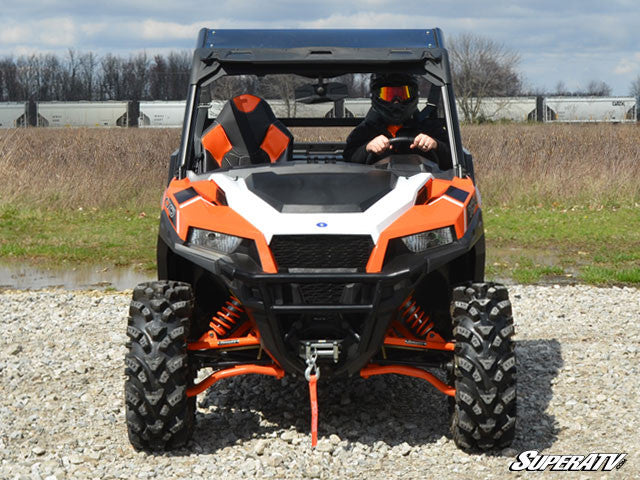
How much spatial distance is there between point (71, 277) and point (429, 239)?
681 cm

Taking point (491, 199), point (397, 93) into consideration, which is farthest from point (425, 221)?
point (491, 199)

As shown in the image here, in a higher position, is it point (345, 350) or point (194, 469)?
point (345, 350)

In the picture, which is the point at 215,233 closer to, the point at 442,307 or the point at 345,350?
the point at 345,350

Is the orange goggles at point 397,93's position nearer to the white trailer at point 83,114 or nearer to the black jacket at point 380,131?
the black jacket at point 380,131

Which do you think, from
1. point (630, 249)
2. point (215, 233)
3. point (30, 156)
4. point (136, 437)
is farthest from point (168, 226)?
point (30, 156)

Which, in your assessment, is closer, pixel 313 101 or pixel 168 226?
pixel 168 226

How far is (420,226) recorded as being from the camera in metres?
3.91

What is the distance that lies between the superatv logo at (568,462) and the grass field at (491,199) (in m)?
4.32

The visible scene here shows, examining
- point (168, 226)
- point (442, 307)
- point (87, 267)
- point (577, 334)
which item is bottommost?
point (87, 267)

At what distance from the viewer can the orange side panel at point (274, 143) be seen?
504 cm

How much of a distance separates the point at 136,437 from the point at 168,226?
959 millimetres

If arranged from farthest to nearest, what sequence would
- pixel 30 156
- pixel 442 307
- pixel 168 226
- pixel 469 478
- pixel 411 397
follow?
pixel 30 156
pixel 411 397
pixel 442 307
pixel 168 226
pixel 469 478

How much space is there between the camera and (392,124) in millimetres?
5043

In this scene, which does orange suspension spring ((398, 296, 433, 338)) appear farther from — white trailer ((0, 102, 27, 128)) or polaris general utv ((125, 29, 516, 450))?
white trailer ((0, 102, 27, 128))
